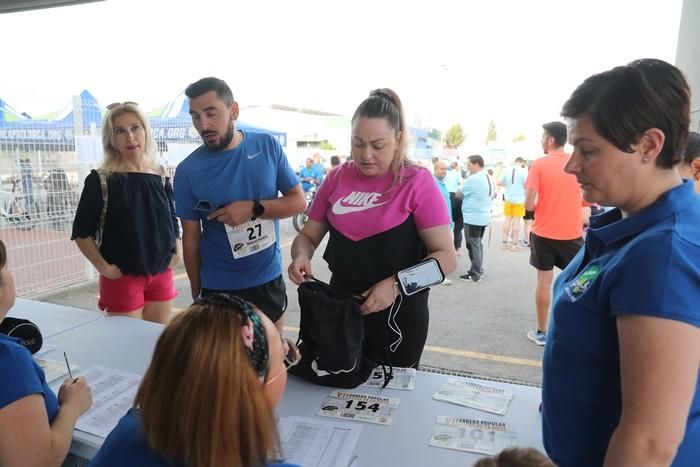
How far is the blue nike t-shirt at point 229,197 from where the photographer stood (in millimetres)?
2170

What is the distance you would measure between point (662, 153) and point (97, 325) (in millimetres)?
2246

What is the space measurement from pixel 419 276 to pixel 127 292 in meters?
1.62

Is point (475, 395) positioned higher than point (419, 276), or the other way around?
point (419, 276)

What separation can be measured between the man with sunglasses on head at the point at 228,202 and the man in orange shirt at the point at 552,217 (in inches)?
95.1

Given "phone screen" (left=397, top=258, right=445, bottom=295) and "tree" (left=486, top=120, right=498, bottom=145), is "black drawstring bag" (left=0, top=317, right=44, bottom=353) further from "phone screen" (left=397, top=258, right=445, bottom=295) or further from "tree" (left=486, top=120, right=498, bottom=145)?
"tree" (left=486, top=120, right=498, bottom=145)

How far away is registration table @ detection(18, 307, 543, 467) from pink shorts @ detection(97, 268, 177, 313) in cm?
45

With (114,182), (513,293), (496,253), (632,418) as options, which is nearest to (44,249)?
(114,182)

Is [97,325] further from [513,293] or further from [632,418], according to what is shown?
[513,293]

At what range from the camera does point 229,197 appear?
2.17 metres

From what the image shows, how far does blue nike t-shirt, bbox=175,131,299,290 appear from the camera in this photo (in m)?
2.17

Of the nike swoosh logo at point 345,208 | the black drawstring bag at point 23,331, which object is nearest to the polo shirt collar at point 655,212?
the nike swoosh logo at point 345,208

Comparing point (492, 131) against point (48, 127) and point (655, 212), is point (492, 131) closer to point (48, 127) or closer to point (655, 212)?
point (48, 127)

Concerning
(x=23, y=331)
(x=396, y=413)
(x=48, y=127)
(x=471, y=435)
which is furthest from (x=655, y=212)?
(x=48, y=127)

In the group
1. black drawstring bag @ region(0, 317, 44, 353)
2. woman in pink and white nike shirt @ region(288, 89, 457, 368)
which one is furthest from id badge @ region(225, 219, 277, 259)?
black drawstring bag @ region(0, 317, 44, 353)
